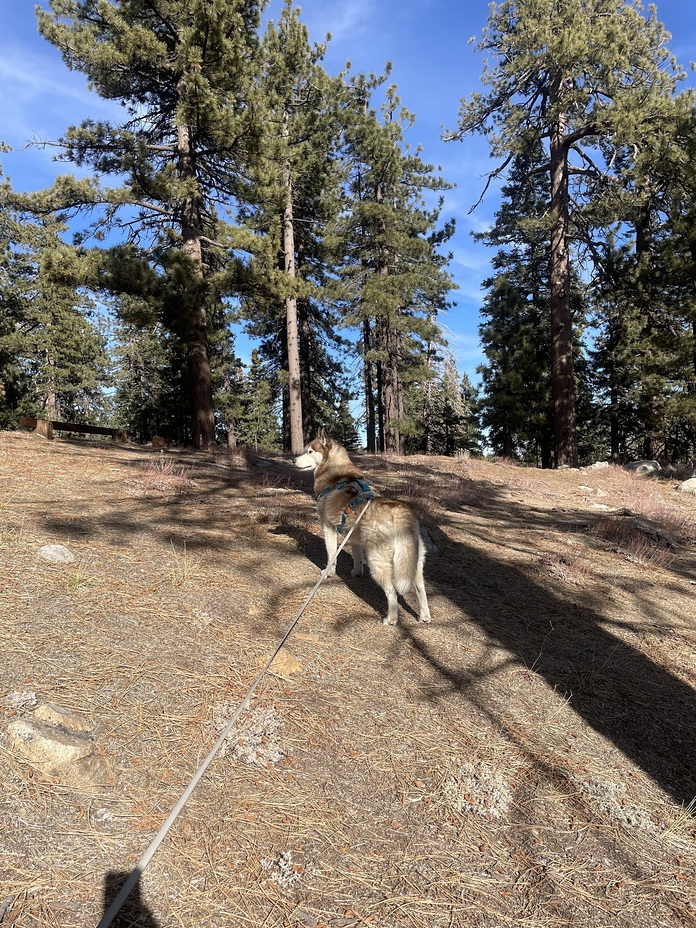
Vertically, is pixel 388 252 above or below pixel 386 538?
above

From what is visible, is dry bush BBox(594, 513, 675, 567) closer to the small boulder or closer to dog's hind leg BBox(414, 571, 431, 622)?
dog's hind leg BBox(414, 571, 431, 622)

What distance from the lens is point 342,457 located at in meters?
5.88

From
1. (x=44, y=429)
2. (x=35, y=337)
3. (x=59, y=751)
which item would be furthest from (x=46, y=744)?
(x=35, y=337)

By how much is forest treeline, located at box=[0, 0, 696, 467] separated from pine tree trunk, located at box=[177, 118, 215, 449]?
0.06m

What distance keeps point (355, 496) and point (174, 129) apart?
552 inches

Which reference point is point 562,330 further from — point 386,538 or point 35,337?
point 35,337

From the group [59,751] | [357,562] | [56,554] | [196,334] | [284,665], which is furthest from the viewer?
[196,334]

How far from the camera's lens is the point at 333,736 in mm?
2840

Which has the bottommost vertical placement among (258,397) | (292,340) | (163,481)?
(163,481)

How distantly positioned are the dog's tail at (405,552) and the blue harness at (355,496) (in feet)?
1.63

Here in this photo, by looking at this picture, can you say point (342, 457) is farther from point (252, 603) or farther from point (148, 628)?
point (148, 628)

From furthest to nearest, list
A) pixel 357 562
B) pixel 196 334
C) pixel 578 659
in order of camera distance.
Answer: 1. pixel 196 334
2. pixel 357 562
3. pixel 578 659

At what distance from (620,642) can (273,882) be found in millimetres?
4029

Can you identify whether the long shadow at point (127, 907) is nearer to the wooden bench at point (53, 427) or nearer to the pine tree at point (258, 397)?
the wooden bench at point (53, 427)
